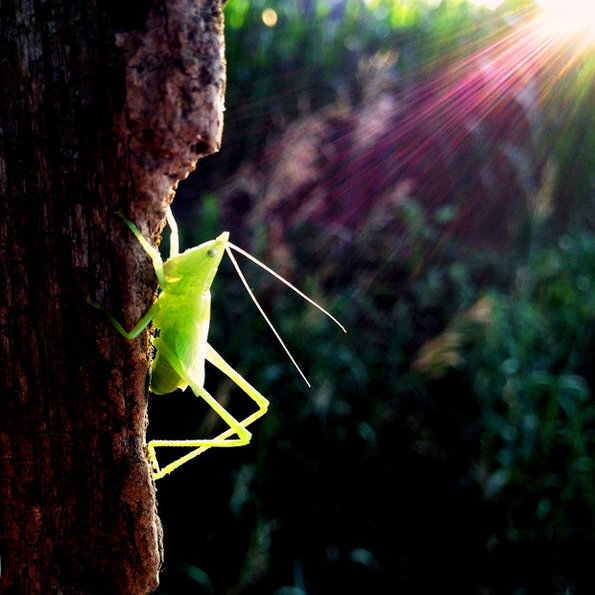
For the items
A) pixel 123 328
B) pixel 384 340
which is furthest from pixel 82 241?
pixel 384 340

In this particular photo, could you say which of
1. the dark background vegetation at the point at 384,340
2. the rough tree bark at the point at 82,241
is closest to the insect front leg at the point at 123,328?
the rough tree bark at the point at 82,241

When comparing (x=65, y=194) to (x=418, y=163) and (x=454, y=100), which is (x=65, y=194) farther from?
(x=454, y=100)

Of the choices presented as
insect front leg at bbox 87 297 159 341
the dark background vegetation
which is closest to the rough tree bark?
insect front leg at bbox 87 297 159 341

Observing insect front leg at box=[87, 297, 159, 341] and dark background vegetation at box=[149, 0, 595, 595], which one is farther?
dark background vegetation at box=[149, 0, 595, 595]

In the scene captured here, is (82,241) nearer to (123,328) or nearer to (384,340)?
(123,328)

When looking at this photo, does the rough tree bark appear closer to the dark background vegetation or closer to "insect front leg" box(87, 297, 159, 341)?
"insect front leg" box(87, 297, 159, 341)

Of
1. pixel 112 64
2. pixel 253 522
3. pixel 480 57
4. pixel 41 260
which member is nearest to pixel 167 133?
pixel 112 64
